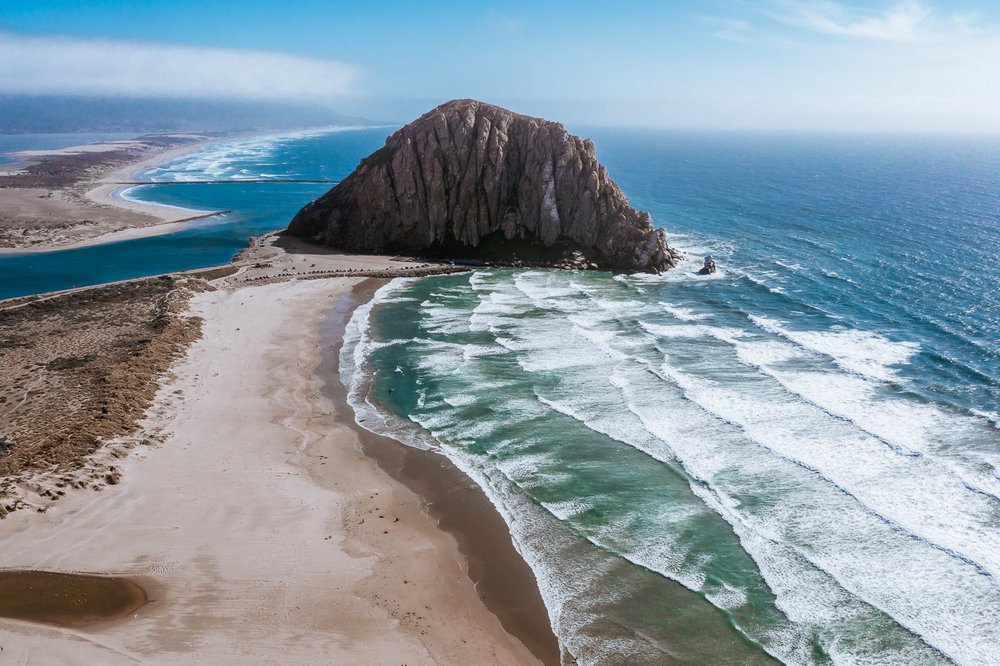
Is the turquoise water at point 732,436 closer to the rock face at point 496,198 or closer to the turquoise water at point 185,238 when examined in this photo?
the rock face at point 496,198

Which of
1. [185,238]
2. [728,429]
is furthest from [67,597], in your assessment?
[185,238]

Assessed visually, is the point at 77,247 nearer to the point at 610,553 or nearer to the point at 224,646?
the point at 224,646

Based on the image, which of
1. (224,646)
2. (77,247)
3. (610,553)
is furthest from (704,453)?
(77,247)

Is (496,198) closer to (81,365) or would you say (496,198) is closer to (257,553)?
(81,365)

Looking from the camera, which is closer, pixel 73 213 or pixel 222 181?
pixel 73 213

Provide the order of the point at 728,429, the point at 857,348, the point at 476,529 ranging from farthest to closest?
the point at 857,348 < the point at 728,429 < the point at 476,529

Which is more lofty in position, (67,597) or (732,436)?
(732,436)
